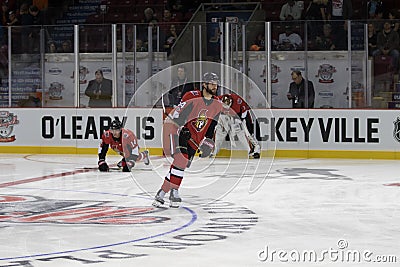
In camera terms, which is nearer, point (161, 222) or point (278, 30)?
point (161, 222)

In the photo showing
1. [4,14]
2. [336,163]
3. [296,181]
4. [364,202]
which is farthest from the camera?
[4,14]

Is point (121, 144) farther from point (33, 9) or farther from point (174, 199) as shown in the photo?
point (33, 9)

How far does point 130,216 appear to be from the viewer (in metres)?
8.52

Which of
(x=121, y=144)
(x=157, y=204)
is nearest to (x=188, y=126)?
(x=157, y=204)

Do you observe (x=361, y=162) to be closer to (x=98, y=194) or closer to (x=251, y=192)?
(x=251, y=192)

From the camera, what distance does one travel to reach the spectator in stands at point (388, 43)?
1471cm

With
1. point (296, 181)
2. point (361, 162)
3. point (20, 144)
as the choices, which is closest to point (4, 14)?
point (20, 144)

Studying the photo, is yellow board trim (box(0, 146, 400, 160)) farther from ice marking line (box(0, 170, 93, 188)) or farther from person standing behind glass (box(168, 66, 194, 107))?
ice marking line (box(0, 170, 93, 188))

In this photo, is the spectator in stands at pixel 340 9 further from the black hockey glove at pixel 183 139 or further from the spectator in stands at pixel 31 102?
the black hockey glove at pixel 183 139

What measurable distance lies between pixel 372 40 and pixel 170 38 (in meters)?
3.24

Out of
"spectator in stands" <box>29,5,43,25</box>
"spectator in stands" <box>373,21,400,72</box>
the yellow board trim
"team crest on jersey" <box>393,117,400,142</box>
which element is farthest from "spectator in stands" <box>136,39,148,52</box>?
"spectator in stands" <box>29,5,43,25</box>

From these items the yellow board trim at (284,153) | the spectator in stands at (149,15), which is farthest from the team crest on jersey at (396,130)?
the spectator in stands at (149,15)

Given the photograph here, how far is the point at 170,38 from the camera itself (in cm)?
1518

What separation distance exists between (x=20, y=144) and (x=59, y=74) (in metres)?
1.49
